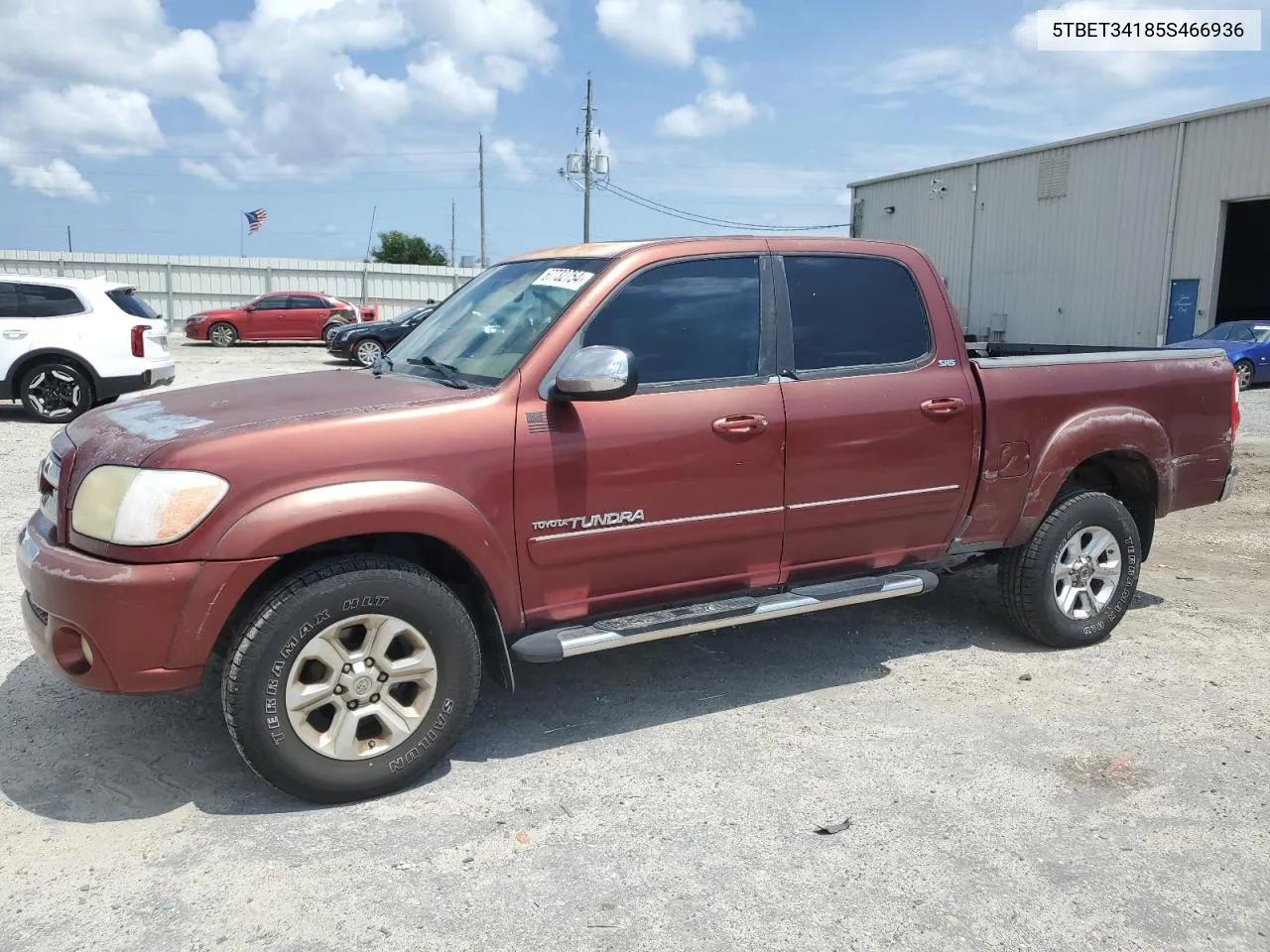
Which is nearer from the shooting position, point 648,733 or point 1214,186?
point 648,733

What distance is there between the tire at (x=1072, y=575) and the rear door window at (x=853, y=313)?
3.77ft

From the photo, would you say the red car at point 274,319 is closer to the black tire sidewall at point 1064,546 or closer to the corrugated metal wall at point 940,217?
the corrugated metal wall at point 940,217

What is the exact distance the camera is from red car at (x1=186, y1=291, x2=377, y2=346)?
2783cm

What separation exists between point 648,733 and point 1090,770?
5.34 ft

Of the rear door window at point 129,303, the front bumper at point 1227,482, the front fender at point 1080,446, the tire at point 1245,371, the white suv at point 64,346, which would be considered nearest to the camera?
the front fender at point 1080,446

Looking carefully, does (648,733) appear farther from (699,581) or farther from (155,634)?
(155,634)

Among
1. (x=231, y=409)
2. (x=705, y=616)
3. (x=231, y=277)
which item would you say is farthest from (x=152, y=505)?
(x=231, y=277)

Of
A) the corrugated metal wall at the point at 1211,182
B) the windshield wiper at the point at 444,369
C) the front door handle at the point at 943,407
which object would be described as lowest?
the front door handle at the point at 943,407

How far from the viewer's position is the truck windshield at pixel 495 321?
381 cm

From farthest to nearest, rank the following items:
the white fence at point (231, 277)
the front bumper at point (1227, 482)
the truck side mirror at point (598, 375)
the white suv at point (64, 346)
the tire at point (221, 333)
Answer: the white fence at point (231, 277)
the tire at point (221, 333)
the white suv at point (64, 346)
the front bumper at point (1227, 482)
the truck side mirror at point (598, 375)

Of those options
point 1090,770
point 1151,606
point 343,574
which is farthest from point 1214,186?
point 343,574

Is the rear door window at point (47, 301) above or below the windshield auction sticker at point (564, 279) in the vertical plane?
below

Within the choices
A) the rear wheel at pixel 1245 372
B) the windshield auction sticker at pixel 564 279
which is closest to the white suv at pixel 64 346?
the windshield auction sticker at pixel 564 279

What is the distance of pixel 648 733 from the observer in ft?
12.8
